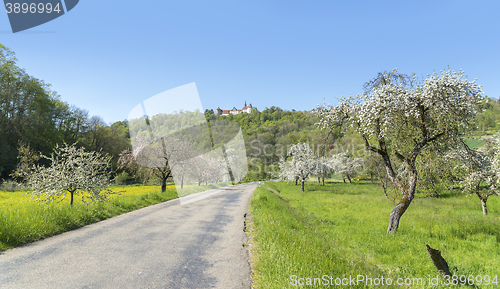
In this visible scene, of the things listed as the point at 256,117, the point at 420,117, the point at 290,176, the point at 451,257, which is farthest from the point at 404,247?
the point at 256,117

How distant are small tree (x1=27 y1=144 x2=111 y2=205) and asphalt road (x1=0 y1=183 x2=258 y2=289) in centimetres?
298

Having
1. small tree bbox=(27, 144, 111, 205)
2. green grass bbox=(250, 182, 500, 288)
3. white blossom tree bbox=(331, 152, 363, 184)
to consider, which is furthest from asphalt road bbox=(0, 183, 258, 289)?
white blossom tree bbox=(331, 152, 363, 184)

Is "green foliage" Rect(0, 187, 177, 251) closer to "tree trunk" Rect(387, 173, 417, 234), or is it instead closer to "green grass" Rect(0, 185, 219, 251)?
"green grass" Rect(0, 185, 219, 251)

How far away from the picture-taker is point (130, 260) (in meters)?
6.22

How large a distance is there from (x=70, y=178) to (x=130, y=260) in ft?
27.9

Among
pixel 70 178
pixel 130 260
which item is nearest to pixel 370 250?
pixel 130 260

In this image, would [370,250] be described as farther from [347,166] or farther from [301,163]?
[347,166]

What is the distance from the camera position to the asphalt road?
16.4 feet

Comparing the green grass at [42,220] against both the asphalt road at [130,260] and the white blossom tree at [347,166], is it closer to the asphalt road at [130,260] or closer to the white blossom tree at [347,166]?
the asphalt road at [130,260]

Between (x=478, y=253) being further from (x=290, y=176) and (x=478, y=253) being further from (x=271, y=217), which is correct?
(x=290, y=176)

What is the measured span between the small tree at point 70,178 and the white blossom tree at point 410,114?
1289 centimetres

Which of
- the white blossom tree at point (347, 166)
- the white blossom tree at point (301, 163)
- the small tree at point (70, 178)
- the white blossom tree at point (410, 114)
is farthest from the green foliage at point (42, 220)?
the white blossom tree at point (347, 166)

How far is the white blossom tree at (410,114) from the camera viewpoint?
870 cm

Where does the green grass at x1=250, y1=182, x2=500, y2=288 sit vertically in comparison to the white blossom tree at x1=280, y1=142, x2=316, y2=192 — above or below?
below
